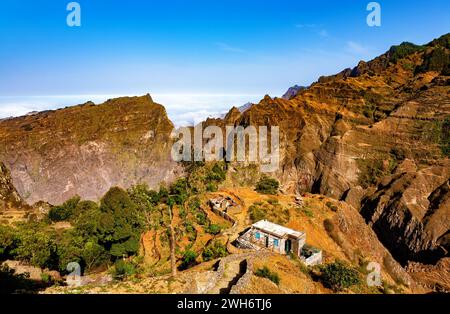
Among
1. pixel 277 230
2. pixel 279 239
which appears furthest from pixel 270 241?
pixel 277 230

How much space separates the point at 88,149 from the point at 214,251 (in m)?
95.4

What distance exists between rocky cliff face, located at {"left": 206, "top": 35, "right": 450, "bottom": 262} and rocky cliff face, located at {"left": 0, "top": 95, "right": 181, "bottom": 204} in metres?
36.0

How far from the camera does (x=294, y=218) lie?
4100cm

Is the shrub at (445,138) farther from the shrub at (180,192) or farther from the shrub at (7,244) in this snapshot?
the shrub at (7,244)

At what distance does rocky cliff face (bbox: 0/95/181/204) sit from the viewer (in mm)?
107688

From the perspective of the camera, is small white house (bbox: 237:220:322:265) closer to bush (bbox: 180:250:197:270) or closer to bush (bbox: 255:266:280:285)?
bush (bbox: 180:250:197:270)

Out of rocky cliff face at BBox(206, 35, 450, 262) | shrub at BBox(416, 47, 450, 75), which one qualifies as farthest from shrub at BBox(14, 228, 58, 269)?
shrub at BBox(416, 47, 450, 75)

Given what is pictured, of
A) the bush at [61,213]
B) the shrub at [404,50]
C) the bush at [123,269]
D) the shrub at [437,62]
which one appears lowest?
the bush at [61,213]

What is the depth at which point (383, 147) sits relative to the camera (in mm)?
81250

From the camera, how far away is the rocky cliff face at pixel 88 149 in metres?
108

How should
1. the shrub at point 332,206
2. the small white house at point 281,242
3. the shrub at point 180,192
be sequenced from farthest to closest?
the shrub at point 180,192 → the shrub at point 332,206 → the small white house at point 281,242

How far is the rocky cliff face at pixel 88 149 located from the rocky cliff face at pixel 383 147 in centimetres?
3604

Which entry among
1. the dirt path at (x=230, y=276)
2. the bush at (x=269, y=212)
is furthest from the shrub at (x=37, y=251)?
the bush at (x=269, y=212)

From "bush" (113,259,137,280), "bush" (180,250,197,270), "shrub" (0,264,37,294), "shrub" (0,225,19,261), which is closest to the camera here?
"shrub" (0,264,37,294)
